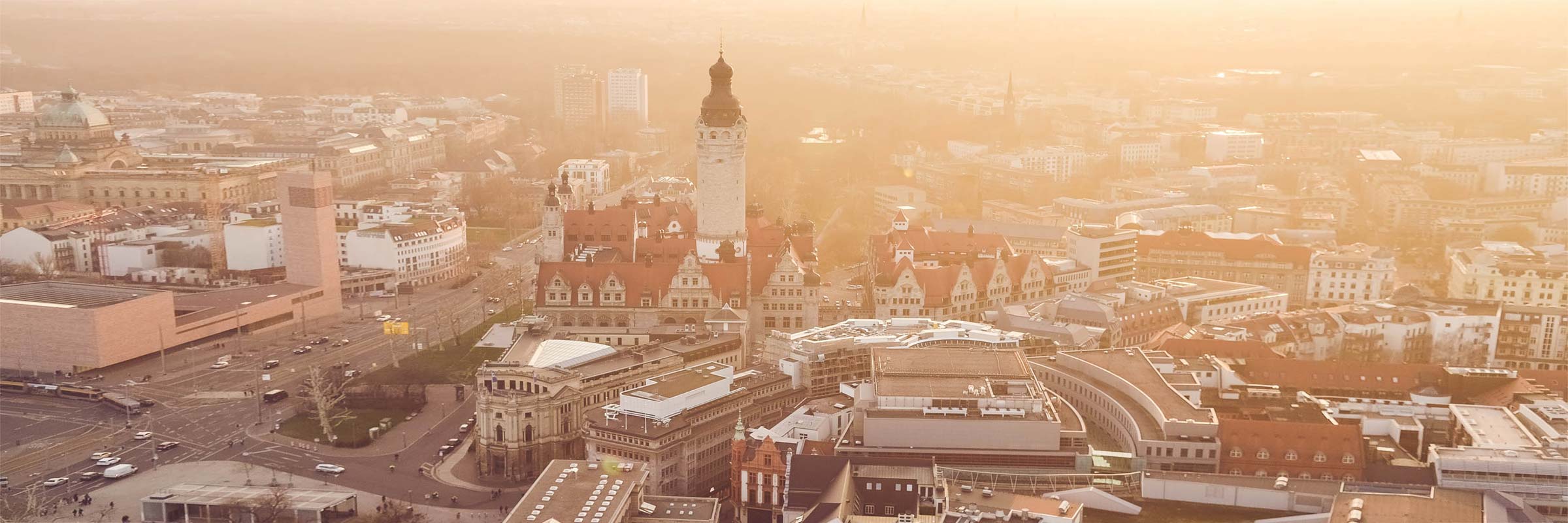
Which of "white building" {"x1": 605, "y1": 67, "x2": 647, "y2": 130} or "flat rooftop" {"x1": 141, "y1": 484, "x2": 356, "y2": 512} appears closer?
"flat rooftop" {"x1": 141, "y1": 484, "x2": 356, "y2": 512}

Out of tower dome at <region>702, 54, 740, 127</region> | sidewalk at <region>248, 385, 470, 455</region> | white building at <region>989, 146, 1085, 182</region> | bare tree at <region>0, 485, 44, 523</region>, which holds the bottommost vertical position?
bare tree at <region>0, 485, 44, 523</region>

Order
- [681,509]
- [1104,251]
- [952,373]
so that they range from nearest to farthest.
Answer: [681,509] → [952,373] → [1104,251]

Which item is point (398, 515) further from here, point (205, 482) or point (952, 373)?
point (952, 373)

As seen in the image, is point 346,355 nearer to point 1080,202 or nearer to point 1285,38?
point 1080,202

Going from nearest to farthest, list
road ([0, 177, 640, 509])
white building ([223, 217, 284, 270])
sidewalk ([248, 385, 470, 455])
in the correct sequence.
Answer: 1. road ([0, 177, 640, 509])
2. sidewalk ([248, 385, 470, 455])
3. white building ([223, 217, 284, 270])

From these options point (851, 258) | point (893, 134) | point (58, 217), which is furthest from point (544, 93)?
point (851, 258)

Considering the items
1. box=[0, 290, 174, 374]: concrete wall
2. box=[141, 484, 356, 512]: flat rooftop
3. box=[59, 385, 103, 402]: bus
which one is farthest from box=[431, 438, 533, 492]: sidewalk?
box=[0, 290, 174, 374]: concrete wall

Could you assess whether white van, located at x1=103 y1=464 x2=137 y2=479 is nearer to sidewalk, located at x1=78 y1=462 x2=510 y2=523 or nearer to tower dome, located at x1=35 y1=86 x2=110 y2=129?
sidewalk, located at x1=78 y1=462 x2=510 y2=523

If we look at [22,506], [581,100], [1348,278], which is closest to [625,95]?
[581,100]
